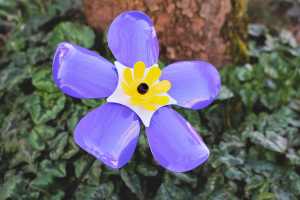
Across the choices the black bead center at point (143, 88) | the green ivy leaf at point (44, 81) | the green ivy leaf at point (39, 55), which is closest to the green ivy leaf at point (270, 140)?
the black bead center at point (143, 88)

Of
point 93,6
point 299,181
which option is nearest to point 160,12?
point 93,6

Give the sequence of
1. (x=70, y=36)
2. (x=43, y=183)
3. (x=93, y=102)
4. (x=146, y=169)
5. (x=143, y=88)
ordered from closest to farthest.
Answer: (x=143, y=88), (x=43, y=183), (x=146, y=169), (x=93, y=102), (x=70, y=36)

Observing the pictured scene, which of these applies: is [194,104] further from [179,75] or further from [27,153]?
[27,153]

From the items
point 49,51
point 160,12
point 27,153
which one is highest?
point 160,12

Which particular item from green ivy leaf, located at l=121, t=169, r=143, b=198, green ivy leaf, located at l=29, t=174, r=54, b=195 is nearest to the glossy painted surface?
green ivy leaf, located at l=121, t=169, r=143, b=198

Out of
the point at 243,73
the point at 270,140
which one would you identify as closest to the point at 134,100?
the point at 270,140

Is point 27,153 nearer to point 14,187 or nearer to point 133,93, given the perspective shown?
point 14,187
